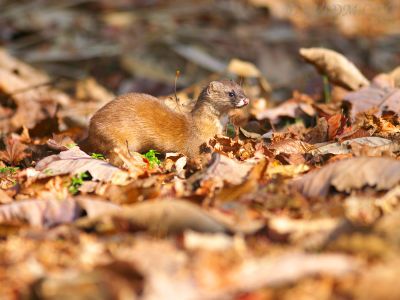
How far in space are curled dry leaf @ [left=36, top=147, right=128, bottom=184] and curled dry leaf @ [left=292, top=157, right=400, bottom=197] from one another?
129 cm

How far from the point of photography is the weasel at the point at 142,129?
614 cm

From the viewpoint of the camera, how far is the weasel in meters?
6.14

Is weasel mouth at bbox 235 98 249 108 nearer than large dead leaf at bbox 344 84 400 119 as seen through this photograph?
No

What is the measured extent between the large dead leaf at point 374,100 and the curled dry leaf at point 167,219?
136 inches

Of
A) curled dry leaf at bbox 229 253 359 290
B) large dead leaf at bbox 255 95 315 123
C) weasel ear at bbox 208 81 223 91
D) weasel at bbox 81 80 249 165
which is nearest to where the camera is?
curled dry leaf at bbox 229 253 359 290

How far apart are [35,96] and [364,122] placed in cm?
467

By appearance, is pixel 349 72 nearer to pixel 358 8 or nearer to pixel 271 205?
pixel 271 205

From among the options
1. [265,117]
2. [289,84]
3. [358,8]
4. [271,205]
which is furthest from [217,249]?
[358,8]

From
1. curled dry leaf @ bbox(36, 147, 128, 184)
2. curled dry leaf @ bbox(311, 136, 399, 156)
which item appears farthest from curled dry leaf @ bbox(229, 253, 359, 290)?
curled dry leaf @ bbox(311, 136, 399, 156)

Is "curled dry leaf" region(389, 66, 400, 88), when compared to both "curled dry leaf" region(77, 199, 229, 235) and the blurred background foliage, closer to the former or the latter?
the blurred background foliage

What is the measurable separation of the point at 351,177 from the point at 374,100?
114 inches

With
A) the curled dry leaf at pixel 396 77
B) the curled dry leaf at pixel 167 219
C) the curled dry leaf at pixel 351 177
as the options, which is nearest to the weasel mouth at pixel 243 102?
the curled dry leaf at pixel 396 77

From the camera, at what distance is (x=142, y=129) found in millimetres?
6207

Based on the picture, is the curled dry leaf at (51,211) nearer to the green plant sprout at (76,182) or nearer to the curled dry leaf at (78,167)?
the green plant sprout at (76,182)
